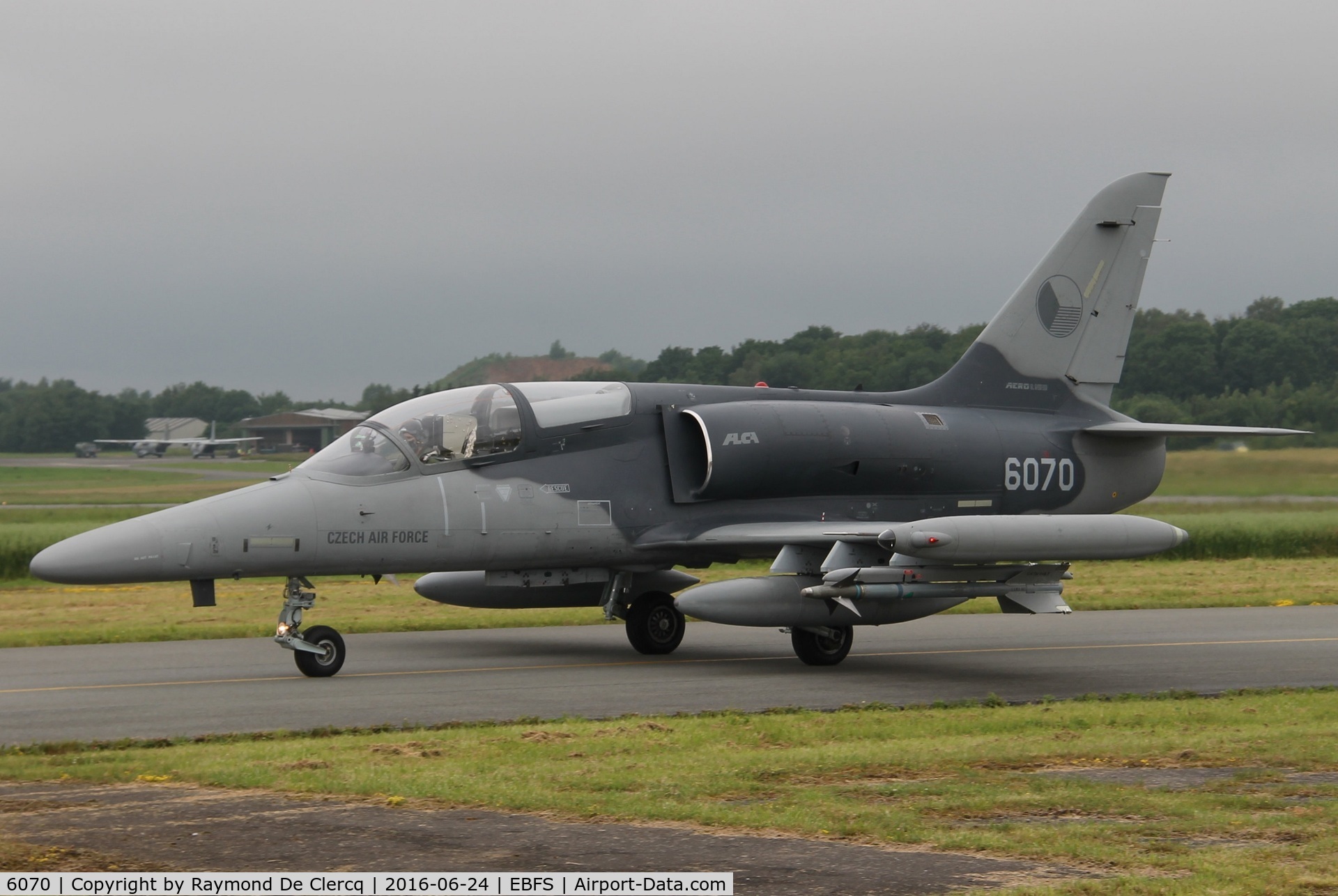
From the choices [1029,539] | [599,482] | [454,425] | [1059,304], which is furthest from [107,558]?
[1059,304]

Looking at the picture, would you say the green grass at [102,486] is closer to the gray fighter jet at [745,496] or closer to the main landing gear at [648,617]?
the main landing gear at [648,617]

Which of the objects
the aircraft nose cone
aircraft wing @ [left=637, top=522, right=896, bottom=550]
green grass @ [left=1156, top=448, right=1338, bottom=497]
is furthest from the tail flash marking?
the aircraft nose cone

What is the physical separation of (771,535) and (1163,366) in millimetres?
27608

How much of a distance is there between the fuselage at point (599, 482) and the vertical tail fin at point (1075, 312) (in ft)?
1.46

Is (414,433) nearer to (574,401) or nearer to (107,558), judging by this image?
(574,401)

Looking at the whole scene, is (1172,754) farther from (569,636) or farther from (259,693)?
(569,636)

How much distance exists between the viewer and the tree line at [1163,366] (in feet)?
93.5

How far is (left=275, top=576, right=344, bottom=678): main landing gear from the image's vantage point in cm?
1334

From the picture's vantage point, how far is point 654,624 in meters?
15.7

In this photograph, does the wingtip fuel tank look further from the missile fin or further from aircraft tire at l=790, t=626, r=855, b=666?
aircraft tire at l=790, t=626, r=855, b=666

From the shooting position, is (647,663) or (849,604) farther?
(647,663)

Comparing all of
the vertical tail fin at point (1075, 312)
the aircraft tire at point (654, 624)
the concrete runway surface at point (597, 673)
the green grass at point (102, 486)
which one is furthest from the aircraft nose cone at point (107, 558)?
the green grass at point (102, 486)

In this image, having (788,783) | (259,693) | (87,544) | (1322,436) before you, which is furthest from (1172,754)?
(1322,436)

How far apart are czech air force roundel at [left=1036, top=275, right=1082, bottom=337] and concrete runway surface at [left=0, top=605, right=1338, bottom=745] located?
3910mm
